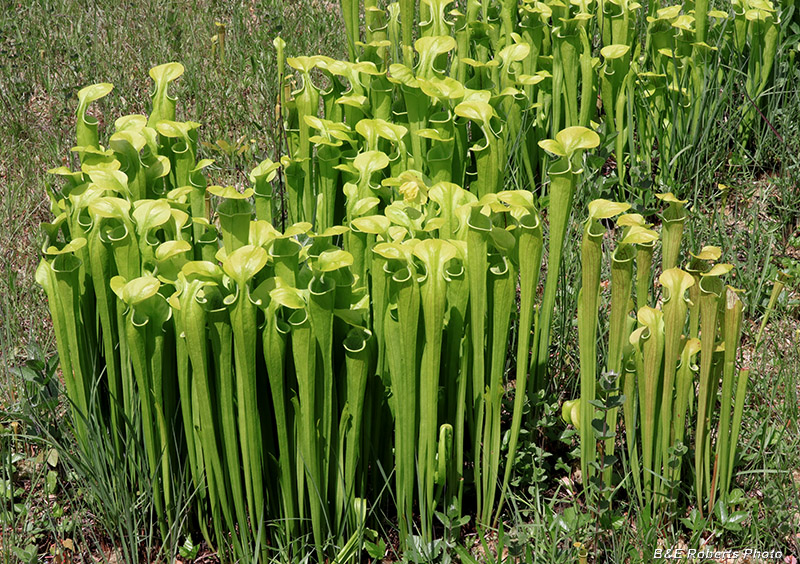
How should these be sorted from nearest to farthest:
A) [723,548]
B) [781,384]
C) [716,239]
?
1. [723,548]
2. [781,384]
3. [716,239]

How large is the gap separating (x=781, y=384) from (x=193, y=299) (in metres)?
1.56

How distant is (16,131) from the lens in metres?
3.38

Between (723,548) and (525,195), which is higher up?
(525,195)

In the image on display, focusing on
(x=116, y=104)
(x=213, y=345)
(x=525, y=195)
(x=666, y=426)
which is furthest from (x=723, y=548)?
(x=116, y=104)

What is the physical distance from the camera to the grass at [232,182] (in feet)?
Answer: 5.47

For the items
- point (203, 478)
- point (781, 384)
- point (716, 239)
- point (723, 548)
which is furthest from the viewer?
point (716, 239)

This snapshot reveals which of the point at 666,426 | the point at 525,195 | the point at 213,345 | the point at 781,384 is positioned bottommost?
the point at 781,384

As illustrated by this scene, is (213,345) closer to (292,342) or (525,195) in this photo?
(292,342)

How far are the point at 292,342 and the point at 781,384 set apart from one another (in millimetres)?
1363

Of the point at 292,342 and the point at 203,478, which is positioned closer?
the point at 292,342

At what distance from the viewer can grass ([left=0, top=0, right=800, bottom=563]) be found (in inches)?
65.7

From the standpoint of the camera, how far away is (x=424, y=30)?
2336mm

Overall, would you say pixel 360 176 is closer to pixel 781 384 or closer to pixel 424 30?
pixel 424 30

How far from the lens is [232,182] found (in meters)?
3.05
